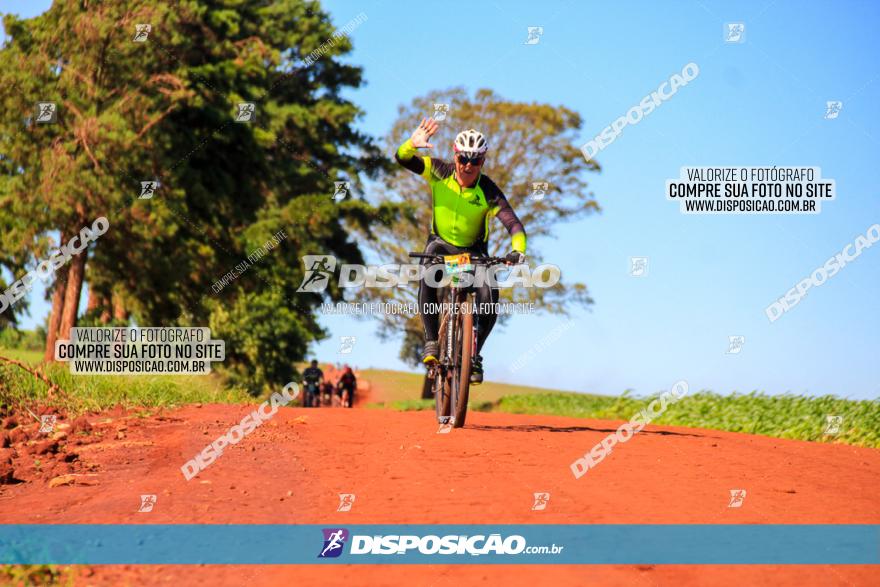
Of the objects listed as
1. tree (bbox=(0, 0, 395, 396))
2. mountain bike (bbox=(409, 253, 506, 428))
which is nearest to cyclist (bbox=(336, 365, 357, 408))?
tree (bbox=(0, 0, 395, 396))

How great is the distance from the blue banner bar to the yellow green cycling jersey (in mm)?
4834

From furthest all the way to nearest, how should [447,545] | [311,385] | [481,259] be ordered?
1. [311,385]
2. [481,259]
3. [447,545]

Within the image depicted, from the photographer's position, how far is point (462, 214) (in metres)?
10.4

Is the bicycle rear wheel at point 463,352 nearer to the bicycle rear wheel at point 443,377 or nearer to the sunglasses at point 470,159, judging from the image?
the bicycle rear wheel at point 443,377

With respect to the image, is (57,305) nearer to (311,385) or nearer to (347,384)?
(311,385)

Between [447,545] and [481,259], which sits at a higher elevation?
[481,259]

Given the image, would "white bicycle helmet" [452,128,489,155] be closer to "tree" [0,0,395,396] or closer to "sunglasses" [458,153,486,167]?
"sunglasses" [458,153,486,167]

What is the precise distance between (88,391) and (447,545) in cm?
844

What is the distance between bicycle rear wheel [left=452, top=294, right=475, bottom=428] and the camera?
33.2 ft

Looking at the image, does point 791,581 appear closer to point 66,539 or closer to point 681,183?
point 66,539

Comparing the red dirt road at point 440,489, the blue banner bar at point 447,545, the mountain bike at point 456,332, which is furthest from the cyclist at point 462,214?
the blue banner bar at point 447,545

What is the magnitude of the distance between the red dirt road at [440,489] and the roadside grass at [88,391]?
1580 mm

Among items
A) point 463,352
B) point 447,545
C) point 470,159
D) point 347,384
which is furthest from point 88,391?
point 347,384

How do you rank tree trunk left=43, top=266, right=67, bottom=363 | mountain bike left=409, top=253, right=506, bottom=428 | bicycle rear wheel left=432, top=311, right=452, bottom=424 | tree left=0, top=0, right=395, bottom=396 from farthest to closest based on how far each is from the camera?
tree trunk left=43, top=266, right=67, bottom=363, tree left=0, top=0, right=395, bottom=396, bicycle rear wheel left=432, top=311, right=452, bottom=424, mountain bike left=409, top=253, right=506, bottom=428
